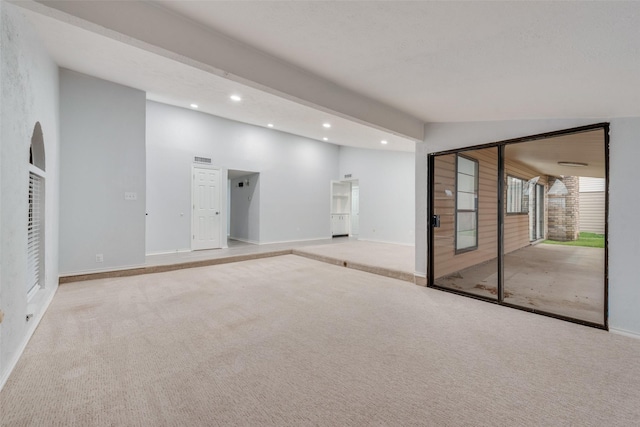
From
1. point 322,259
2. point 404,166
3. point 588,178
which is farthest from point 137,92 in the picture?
point 588,178

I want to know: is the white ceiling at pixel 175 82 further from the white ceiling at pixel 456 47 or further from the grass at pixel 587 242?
the grass at pixel 587 242

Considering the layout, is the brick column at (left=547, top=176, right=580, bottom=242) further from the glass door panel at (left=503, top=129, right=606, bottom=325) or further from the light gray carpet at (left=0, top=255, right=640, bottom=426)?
the light gray carpet at (left=0, top=255, right=640, bottom=426)

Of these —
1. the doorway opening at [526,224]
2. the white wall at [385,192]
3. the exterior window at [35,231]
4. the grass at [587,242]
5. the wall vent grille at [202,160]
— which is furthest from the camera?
the white wall at [385,192]

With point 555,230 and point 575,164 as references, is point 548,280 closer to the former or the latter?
point 575,164

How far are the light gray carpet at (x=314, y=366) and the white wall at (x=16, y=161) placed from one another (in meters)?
0.22

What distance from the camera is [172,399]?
1.76 m

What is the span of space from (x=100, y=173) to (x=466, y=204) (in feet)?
20.9

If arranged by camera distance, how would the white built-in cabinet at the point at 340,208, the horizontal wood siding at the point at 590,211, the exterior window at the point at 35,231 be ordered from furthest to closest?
the white built-in cabinet at the point at 340,208, the horizontal wood siding at the point at 590,211, the exterior window at the point at 35,231

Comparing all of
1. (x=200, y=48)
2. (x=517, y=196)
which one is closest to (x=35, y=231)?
(x=200, y=48)

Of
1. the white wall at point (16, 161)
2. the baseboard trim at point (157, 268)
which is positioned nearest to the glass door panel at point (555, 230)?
the baseboard trim at point (157, 268)

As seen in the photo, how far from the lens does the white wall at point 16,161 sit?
197 cm

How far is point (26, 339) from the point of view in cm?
245

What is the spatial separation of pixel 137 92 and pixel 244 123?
A: 281 centimetres

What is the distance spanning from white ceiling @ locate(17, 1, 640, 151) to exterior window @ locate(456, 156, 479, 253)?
188 cm
